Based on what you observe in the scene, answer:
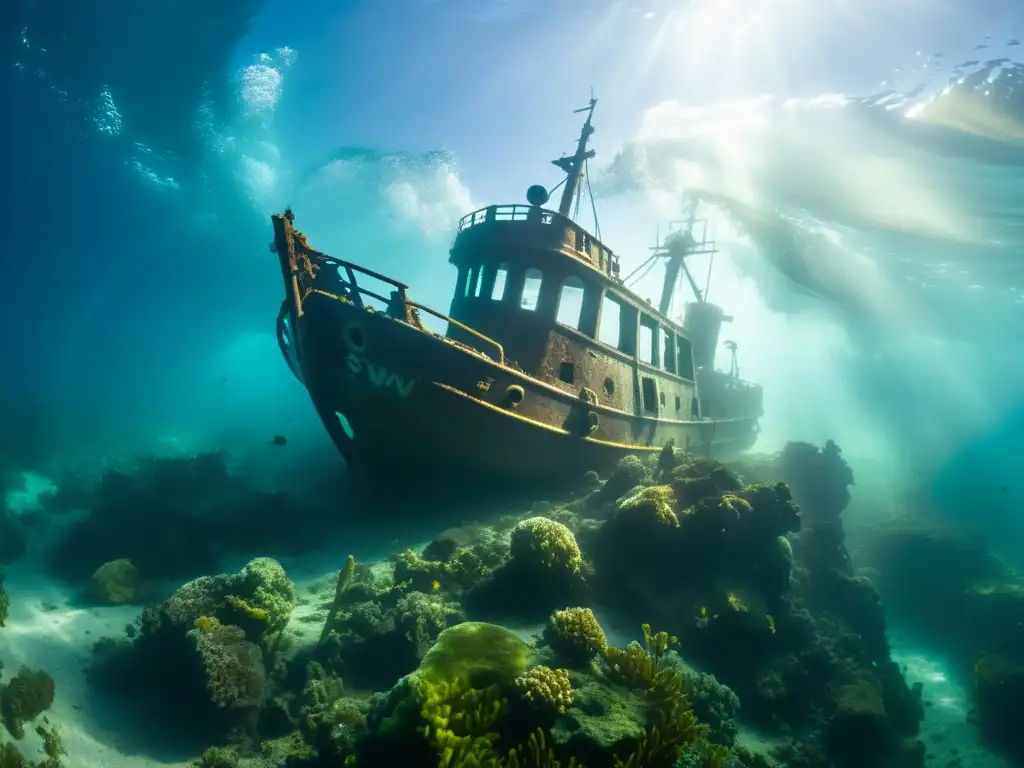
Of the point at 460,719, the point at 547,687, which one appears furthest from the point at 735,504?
the point at 460,719

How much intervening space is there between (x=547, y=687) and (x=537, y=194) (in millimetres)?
12265

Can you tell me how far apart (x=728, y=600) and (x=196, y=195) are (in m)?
51.5

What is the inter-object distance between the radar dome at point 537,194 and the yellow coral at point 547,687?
11.9 metres

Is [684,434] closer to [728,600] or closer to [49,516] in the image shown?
[728,600]

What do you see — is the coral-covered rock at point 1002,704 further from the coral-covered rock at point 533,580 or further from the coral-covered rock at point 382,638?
the coral-covered rock at point 382,638

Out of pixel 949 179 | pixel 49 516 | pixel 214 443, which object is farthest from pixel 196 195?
pixel 949 179

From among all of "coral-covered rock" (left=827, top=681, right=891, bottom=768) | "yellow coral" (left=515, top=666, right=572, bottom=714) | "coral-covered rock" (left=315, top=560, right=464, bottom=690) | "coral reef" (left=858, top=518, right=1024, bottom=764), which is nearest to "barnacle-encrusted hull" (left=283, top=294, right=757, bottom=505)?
"coral-covered rock" (left=315, top=560, right=464, bottom=690)

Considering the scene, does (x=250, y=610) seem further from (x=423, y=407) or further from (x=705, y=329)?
(x=705, y=329)

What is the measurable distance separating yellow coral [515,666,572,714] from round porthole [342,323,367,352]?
7.19m

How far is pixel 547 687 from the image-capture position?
4.30m

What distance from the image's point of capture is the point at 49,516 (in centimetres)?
1842

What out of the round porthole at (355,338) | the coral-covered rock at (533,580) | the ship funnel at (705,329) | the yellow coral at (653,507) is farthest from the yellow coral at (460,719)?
the ship funnel at (705,329)

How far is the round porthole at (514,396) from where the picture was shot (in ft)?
34.6

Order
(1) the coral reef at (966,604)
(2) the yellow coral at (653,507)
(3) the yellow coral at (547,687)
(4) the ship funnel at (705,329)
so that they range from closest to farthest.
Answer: (3) the yellow coral at (547,687) → (2) the yellow coral at (653,507) → (1) the coral reef at (966,604) → (4) the ship funnel at (705,329)
